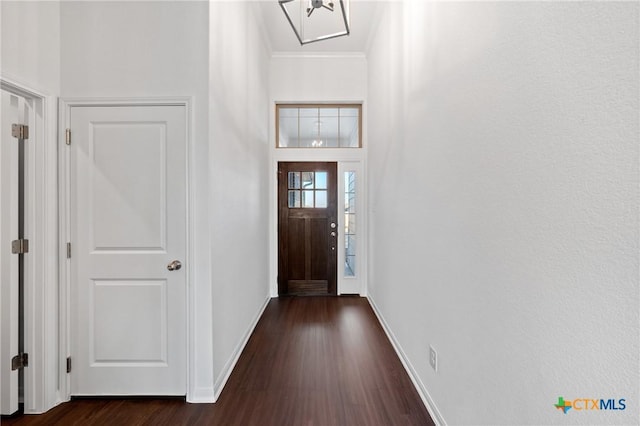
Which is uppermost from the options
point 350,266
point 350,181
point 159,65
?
point 159,65

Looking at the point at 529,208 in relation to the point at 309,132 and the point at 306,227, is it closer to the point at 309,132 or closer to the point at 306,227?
the point at 306,227

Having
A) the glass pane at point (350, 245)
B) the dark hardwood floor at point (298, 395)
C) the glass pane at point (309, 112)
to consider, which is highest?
the glass pane at point (309, 112)

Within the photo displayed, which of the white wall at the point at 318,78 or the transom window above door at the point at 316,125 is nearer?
the white wall at the point at 318,78

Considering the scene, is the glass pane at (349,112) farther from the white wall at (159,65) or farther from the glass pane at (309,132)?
the white wall at (159,65)

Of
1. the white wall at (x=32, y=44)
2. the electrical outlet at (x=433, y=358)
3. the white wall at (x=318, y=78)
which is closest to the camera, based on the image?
the white wall at (x=32, y=44)

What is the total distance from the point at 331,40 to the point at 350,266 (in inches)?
122

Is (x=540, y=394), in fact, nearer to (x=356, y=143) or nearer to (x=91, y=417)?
(x=91, y=417)

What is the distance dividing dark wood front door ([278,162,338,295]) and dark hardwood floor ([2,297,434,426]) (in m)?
1.34

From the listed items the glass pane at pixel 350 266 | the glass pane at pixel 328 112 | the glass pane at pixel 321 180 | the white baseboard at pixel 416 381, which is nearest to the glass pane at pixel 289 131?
the glass pane at pixel 328 112

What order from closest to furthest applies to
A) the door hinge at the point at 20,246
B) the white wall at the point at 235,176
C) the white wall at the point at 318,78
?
the door hinge at the point at 20,246, the white wall at the point at 235,176, the white wall at the point at 318,78

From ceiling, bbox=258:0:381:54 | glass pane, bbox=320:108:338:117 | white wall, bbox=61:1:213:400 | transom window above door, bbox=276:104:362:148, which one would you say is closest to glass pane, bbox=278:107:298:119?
transom window above door, bbox=276:104:362:148

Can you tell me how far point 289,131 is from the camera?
176 inches

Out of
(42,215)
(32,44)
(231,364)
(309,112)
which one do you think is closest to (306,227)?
(309,112)

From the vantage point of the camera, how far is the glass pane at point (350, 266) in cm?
444
